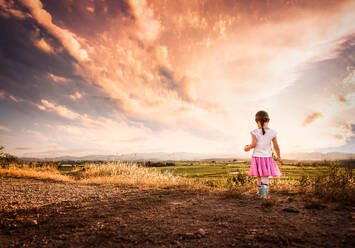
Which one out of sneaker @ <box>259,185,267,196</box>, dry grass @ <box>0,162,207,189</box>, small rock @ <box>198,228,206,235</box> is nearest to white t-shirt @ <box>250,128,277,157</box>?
sneaker @ <box>259,185,267,196</box>

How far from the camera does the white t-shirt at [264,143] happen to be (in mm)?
6055

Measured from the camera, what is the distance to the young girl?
586 centimetres

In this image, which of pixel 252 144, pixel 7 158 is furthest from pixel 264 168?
pixel 7 158

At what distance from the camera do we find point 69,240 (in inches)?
120

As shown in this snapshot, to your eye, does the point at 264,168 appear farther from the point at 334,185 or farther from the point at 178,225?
the point at 178,225

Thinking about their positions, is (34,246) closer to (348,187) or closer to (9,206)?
(9,206)

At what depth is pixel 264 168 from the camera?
5852 millimetres

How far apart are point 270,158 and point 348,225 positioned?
2.76m

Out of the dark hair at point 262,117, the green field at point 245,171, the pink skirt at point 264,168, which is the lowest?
the green field at point 245,171

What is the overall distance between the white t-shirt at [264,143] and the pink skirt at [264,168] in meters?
0.16

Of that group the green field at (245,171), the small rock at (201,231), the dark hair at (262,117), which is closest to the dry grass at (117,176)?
the green field at (245,171)

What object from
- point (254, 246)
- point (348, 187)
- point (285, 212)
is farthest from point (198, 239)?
point (348, 187)

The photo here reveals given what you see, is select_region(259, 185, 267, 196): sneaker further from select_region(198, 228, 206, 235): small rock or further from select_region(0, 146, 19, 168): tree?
select_region(0, 146, 19, 168): tree

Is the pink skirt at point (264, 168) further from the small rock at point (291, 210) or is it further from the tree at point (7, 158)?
the tree at point (7, 158)
